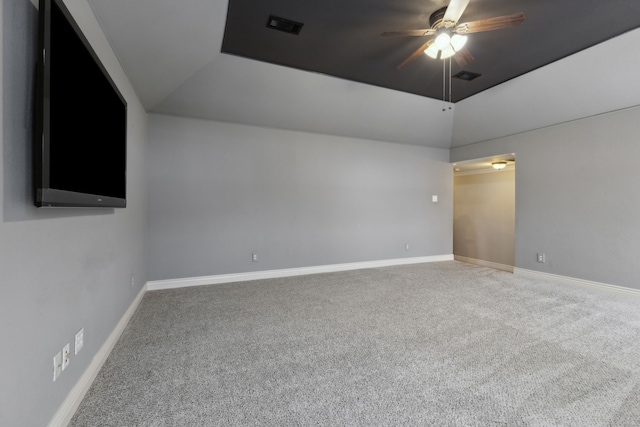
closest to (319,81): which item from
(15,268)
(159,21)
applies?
(159,21)

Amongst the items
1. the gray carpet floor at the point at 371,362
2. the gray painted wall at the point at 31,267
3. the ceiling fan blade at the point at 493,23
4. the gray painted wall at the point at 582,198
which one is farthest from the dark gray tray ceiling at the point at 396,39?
the gray carpet floor at the point at 371,362

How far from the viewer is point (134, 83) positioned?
291 cm

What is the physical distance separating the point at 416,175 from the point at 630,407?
4700mm

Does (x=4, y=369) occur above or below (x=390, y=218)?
below

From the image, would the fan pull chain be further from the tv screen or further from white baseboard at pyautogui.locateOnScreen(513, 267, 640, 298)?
the tv screen

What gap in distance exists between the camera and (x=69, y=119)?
1.37 metres

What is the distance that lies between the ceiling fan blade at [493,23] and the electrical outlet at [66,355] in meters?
3.58

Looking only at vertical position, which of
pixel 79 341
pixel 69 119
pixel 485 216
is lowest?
pixel 79 341

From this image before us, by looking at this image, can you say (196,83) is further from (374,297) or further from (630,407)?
(630,407)

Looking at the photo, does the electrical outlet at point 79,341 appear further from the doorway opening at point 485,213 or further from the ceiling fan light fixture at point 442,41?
the doorway opening at point 485,213

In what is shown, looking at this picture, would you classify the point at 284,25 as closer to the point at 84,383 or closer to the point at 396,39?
the point at 396,39

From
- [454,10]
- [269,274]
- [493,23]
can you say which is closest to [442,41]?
[454,10]

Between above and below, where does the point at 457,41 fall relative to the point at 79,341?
above

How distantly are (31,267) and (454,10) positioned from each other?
3.20 metres
